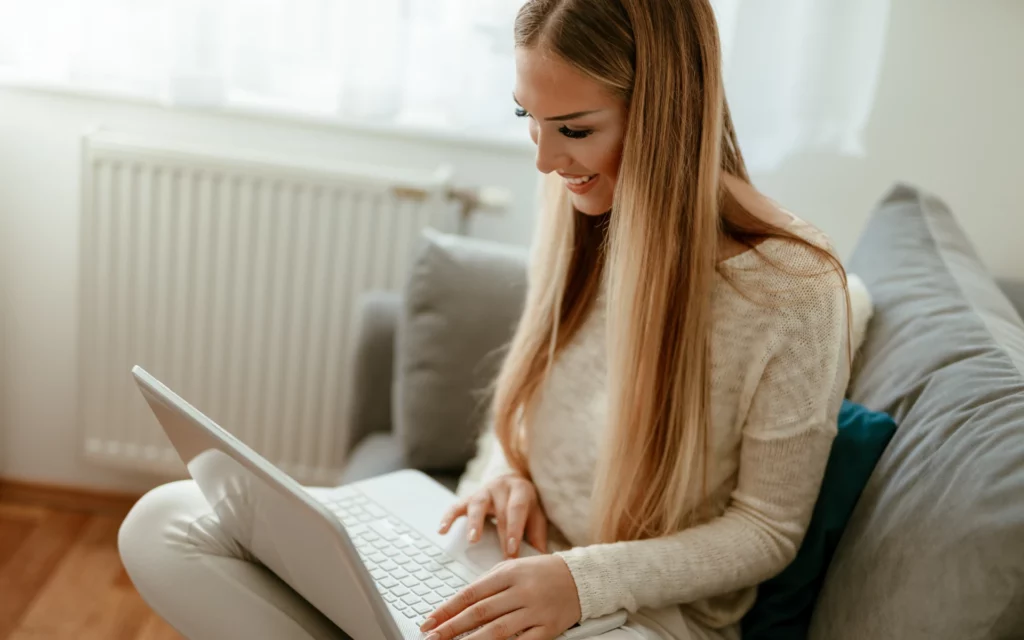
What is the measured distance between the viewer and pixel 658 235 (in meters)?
1.02

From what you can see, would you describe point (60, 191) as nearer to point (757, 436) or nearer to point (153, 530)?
point (153, 530)

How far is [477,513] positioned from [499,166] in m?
0.99

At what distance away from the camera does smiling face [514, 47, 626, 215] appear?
100 cm

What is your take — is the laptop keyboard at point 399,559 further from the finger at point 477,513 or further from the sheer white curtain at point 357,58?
the sheer white curtain at point 357,58

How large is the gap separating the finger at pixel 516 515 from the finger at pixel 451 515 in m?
0.05

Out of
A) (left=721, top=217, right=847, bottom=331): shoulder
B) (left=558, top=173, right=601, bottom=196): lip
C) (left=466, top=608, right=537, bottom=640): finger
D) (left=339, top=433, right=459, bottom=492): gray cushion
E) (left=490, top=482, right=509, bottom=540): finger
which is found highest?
(left=558, top=173, right=601, bottom=196): lip

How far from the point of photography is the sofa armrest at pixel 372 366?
5.55 feet

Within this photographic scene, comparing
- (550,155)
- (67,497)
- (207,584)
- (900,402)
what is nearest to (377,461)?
(207,584)

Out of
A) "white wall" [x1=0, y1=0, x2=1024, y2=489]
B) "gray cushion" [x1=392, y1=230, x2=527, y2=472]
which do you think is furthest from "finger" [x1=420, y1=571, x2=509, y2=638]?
"white wall" [x1=0, y1=0, x2=1024, y2=489]

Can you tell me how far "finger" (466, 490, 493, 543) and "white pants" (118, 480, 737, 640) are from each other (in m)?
0.17

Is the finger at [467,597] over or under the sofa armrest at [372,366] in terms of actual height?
over

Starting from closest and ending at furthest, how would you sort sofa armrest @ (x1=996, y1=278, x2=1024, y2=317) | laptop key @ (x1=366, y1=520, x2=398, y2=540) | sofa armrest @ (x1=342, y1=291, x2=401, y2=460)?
laptop key @ (x1=366, y1=520, x2=398, y2=540)
sofa armrest @ (x1=996, y1=278, x2=1024, y2=317)
sofa armrest @ (x1=342, y1=291, x2=401, y2=460)

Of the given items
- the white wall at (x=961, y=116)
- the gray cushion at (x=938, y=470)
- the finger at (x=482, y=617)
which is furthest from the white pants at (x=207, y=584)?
the white wall at (x=961, y=116)

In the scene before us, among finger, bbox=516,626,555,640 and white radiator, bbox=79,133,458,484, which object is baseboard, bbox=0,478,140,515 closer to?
white radiator, bbox=79,133,458,484
